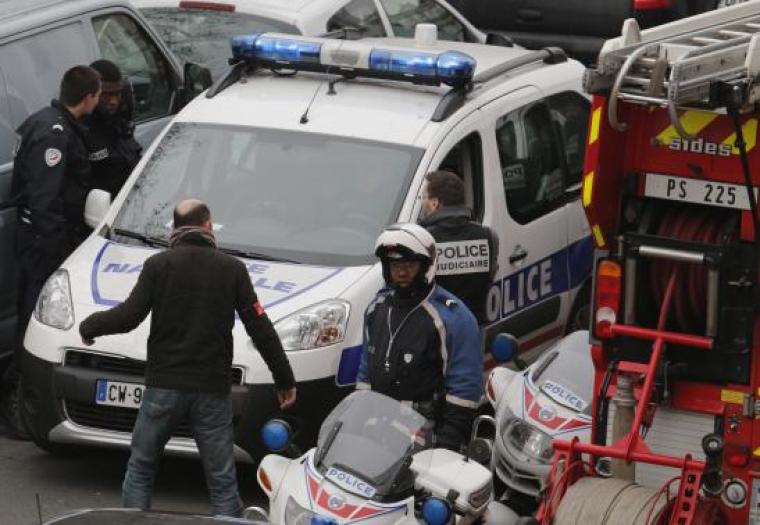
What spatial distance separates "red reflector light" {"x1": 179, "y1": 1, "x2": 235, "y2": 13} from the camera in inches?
535

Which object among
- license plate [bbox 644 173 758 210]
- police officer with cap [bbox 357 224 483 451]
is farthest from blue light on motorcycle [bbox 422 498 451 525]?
license plate [bbox 644 173 758 210]

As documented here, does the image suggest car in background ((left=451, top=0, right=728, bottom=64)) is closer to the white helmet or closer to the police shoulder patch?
the police shoulder patch

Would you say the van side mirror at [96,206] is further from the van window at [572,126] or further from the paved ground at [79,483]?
the van window at [572,126]

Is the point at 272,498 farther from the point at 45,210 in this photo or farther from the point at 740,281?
the point at 45,210

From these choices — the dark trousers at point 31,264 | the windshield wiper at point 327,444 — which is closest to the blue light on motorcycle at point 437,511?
the windshield wiper at point 327,444

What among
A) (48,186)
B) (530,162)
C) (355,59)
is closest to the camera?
(355,59)

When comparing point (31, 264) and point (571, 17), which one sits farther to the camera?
point (571, 17)

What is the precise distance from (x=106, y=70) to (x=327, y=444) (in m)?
4.76

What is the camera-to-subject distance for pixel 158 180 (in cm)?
1019

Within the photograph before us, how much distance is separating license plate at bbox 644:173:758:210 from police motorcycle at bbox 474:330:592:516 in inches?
41.8

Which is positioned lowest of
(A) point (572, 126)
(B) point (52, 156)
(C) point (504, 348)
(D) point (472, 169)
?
(C) point (504, 348)

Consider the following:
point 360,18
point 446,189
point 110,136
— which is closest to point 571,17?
point 360,18

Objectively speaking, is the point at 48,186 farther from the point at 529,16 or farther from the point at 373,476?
the point at 529,16

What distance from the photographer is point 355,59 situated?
10086 millimetres
